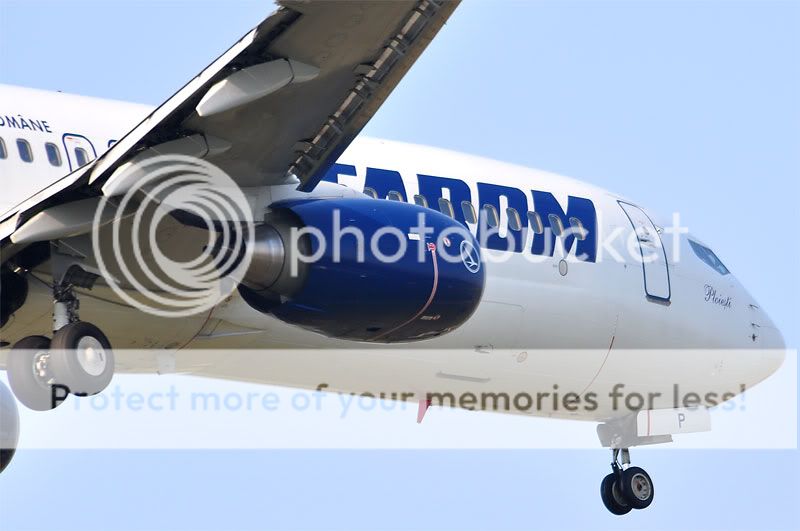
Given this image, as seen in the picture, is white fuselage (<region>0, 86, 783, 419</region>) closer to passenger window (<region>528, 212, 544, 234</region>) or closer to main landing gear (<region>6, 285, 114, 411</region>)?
passenger window (<region>528, 212, 544, 234</region>)

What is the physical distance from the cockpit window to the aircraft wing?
285 inches

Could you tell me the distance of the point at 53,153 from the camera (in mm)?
11641

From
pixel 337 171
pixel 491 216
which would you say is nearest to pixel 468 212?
pixel 491 216

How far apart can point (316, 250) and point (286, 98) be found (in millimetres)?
1209

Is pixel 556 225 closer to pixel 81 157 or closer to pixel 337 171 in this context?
pixel 337 171

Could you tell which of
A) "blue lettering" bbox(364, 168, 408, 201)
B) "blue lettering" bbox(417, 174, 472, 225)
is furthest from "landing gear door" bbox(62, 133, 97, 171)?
"blue lettering" bbox(417, 174, 472, 225)

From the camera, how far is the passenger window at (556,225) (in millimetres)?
14977

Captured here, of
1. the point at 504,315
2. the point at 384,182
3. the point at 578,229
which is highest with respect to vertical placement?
the point at 578,229

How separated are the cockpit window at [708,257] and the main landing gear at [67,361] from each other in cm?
810

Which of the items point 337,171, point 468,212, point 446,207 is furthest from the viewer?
point 468,212

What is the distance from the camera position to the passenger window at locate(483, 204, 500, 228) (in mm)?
14281

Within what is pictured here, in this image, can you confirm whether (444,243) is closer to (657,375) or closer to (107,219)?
(107,219)
